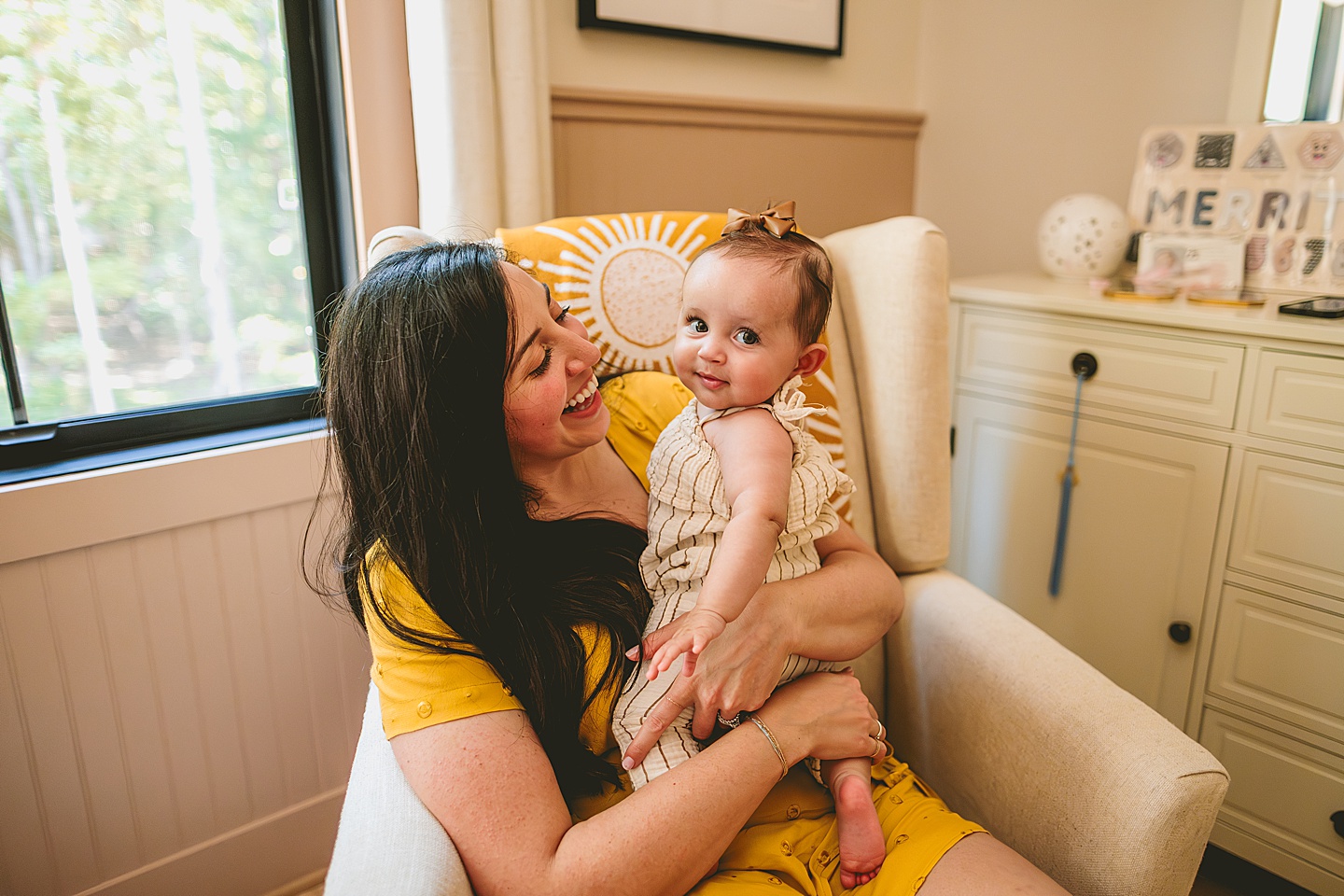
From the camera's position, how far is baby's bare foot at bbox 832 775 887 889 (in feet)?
3.05

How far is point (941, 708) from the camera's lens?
3.91 ft

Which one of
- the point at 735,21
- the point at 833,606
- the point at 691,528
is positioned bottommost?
the point at 833,606

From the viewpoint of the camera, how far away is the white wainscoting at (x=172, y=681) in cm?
128

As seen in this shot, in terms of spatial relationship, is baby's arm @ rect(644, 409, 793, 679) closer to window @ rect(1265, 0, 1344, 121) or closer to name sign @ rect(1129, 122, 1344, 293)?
name sign @ rect(1129, 122, 1344, 293)

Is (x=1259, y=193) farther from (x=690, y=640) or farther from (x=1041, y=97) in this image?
(x=690, y=640)

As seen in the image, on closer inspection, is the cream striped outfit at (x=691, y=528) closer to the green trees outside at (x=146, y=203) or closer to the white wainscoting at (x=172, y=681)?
the white wainscoting at (x=172, y=681)

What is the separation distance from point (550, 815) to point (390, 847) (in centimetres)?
14

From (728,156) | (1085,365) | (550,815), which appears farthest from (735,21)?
(550,815)

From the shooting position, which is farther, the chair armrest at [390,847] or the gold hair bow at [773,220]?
the gold hair bow at [773,220]

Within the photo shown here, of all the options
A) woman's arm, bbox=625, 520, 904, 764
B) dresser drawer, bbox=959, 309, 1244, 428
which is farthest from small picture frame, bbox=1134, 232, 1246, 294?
woman's arm, bbox=625, 520, 904, 764

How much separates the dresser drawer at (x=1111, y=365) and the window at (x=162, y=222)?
134 centimetres

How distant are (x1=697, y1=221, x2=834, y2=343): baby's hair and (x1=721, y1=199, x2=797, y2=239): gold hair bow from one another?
0.07ft

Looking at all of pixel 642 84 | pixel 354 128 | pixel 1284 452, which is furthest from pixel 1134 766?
pixel 642 84

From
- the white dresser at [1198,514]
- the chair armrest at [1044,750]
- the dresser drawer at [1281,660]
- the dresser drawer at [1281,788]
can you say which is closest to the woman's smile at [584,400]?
the chair armrest at [1044,750]
